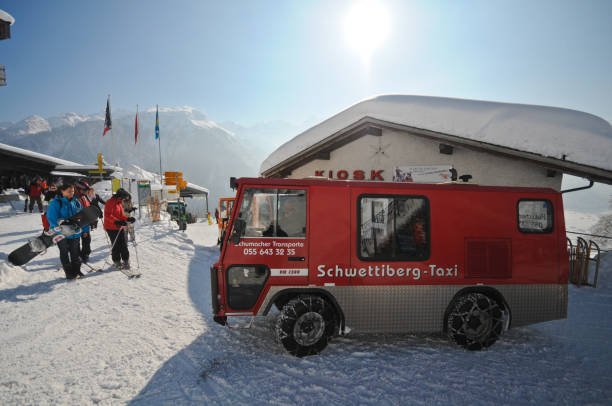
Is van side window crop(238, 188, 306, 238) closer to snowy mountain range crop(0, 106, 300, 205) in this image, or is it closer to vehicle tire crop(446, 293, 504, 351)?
vehicle tire crop(446, 293, 504, 351)

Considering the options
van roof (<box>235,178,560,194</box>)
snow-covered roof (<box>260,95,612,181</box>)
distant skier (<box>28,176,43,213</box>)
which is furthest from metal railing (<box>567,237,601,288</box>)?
distant skier (<box>28,176,43,213</box>)

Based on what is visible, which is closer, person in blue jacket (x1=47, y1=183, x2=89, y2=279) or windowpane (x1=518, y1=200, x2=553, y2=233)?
windowpane (x1=518, y1=200, x2=553, y2=233)

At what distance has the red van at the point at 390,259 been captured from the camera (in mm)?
3463

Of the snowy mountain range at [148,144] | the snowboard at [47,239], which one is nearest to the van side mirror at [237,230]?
the snowboard at [47,239]

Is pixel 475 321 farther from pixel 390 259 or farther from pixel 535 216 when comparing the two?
pixel 535 216

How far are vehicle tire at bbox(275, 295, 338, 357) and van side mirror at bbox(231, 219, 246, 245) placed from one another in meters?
1.14

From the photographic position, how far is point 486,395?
9.45 feet

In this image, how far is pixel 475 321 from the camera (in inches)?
147

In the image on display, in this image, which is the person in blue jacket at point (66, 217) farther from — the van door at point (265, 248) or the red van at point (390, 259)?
the van door at point (265, 248)

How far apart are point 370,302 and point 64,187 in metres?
6.60

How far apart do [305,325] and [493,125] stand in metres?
7.52

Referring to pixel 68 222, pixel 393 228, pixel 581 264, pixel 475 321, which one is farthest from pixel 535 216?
pixel 68 222

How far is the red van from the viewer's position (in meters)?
3.46

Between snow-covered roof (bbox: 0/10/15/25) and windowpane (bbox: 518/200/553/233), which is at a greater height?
snow-covered roof (bbox: 0/10/15/25)
